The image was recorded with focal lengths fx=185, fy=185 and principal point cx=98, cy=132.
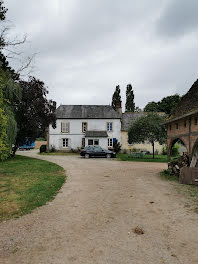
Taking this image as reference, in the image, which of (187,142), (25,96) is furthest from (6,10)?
(187,142)

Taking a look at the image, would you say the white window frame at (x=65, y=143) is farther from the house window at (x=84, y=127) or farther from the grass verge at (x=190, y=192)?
the grass verge at (x=190, y=192)

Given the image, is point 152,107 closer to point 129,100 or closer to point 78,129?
point 129,100

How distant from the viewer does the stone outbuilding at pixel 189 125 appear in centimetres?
1006

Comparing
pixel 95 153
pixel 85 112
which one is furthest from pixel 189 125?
pixel 85 112

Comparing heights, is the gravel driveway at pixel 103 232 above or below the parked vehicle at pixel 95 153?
below

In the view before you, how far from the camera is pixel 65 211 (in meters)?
5.39

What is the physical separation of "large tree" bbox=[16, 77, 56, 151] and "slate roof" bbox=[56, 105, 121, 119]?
11157mm

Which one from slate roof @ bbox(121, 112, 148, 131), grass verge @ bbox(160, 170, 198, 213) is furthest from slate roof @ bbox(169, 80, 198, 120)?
slate roof @ bbox(121, 112, 148, 131)

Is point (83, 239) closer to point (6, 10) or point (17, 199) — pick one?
point (17, 199)

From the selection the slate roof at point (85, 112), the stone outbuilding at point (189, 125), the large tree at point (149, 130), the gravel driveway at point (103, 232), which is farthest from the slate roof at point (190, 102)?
the slate roof at point (85, 112)

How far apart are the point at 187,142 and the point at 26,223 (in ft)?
31.0

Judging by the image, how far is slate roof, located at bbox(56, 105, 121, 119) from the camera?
1280 inches

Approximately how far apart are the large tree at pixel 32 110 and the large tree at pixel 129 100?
1602 inches

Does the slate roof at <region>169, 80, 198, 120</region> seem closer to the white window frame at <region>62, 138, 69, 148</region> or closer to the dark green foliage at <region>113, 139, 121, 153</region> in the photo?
the dark green foliage at <region>113, 139, 121, 153</region>
